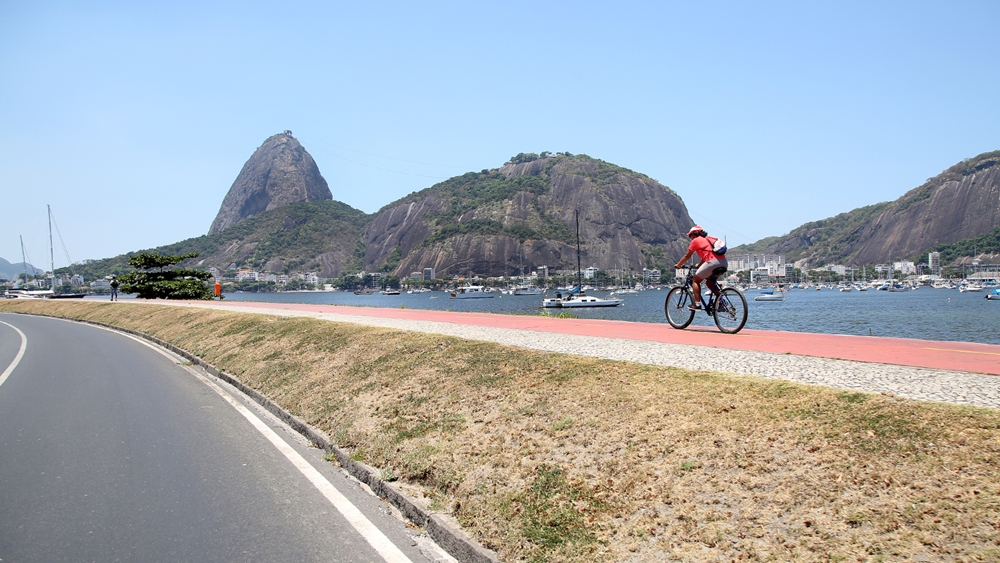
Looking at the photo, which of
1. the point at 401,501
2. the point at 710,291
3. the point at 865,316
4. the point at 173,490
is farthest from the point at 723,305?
the point at 865,316

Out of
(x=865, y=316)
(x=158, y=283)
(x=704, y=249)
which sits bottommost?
(x=865, y=316)

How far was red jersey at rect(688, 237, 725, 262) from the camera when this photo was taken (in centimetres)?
1144

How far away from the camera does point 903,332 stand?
112ft

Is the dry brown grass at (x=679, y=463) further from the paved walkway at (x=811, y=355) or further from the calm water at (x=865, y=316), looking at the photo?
the calm water at (x=865, y=316)

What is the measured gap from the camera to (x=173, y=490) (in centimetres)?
548

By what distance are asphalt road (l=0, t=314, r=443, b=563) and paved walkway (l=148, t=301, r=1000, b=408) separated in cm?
445

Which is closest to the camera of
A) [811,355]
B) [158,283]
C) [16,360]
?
[811,355]

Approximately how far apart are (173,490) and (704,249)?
9529mm

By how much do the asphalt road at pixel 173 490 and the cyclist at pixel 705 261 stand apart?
7.90 meters

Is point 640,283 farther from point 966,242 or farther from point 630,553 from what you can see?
point 630,553

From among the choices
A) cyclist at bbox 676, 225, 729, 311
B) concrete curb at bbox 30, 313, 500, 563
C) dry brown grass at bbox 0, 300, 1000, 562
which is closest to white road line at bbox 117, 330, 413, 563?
concrete curb at bbox 30, 313, 500, 563

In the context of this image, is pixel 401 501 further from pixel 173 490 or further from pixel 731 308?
pixel 731 308

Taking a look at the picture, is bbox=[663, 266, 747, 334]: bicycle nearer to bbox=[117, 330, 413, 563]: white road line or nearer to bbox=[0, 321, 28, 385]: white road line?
bbox=[117, 330, 413, 563]: white road line

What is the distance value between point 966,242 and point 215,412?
215m
